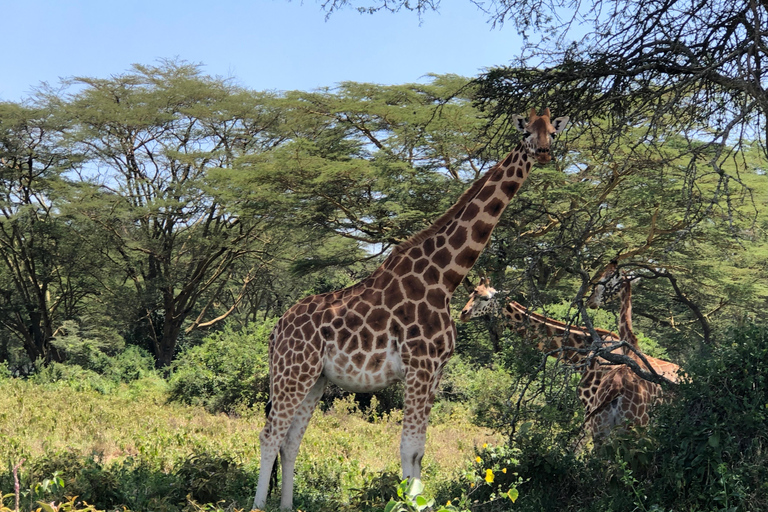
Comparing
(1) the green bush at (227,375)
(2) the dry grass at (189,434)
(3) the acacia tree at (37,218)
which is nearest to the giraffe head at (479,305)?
(2) the dry grass at (189,434)

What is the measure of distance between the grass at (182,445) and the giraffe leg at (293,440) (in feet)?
1.31

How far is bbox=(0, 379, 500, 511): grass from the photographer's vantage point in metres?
6.54

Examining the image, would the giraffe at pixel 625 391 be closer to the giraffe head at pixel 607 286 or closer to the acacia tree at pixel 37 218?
the giraffe head at pixel 607 286

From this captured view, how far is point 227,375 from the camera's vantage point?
1300 centimetres

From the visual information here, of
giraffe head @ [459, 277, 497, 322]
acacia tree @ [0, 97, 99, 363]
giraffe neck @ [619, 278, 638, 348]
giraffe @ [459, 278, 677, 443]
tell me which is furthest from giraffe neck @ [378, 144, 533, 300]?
acacia tree @ [0, 97, 99, 363]

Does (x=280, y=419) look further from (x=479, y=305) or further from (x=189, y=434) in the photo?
(x=189, y=434)

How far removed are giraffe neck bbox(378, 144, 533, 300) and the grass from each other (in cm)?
177

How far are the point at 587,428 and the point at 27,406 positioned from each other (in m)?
8.48

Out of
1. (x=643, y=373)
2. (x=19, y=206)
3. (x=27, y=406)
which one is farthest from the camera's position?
(x=19, y=206)

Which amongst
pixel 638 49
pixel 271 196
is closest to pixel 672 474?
pixel 638 49

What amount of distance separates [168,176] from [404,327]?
18.5 m

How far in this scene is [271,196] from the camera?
1655 cm

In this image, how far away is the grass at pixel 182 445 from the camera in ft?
21.4

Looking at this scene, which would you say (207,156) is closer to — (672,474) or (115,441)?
(115,441)
